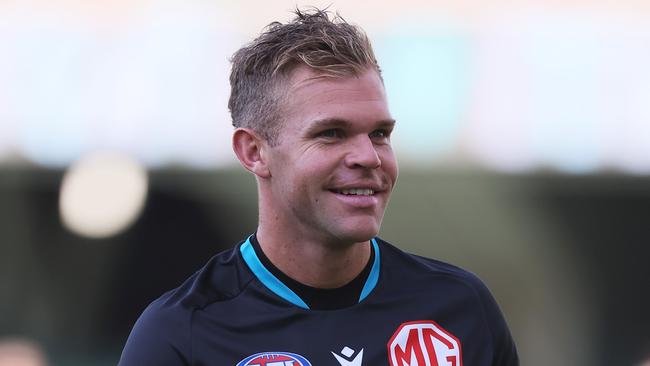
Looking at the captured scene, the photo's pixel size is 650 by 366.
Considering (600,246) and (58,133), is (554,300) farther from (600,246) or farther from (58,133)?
(58,133)

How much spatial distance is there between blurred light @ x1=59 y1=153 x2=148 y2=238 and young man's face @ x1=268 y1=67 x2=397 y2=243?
6.06m

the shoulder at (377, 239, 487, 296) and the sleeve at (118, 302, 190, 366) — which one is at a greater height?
the shoulder at (377, 239, 487, 296)

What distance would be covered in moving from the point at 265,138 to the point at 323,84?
229 millimetres

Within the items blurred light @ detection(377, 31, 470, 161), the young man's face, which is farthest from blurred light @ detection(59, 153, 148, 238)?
the young man's face

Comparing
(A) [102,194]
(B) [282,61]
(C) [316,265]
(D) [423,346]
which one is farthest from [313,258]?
(A) [102,194]

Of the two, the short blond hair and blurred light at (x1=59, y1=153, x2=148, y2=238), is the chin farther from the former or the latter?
blurred light at (x1=59, y1=153, x2=148, y2=238)

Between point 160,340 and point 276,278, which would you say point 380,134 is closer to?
Answer: point 276,278

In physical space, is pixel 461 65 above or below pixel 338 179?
above

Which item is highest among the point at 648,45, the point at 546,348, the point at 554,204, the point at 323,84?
the point at 648,45

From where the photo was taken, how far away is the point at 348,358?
8.04ft

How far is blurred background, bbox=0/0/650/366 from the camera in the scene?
833 cm

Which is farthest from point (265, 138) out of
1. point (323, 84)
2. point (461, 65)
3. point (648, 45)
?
point (648, 45)

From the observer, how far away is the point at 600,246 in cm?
926

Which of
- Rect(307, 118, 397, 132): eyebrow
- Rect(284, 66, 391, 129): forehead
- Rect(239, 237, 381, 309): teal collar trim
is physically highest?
Rect(284, 66, 391, 129): forehead
